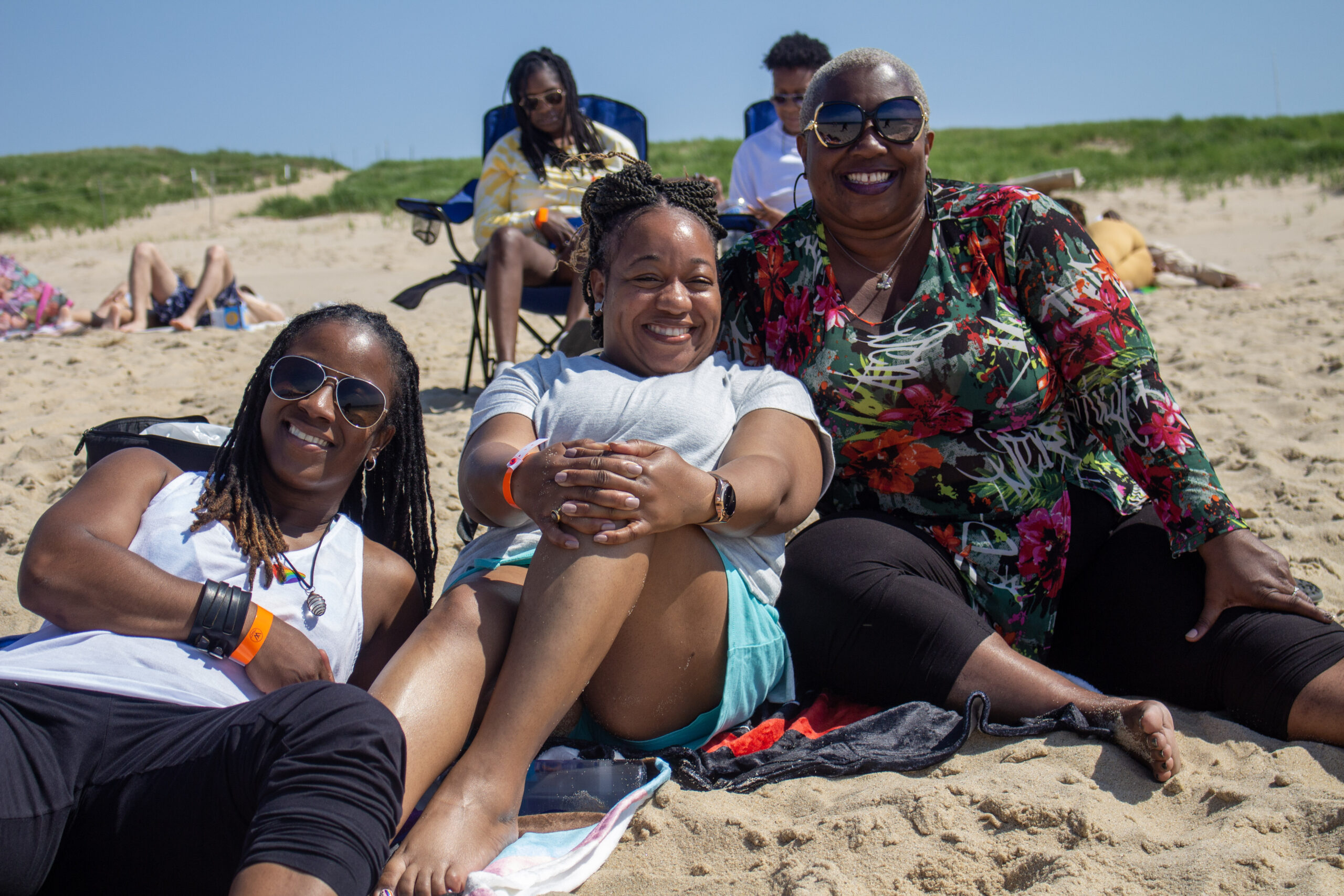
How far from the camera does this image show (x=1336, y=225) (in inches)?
488

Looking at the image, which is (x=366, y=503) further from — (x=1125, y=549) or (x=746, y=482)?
(x=1125, y=549)

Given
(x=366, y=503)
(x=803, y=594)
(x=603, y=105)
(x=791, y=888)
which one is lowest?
(x=791, y=888)

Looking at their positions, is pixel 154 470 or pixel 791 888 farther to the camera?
pixel 154 470

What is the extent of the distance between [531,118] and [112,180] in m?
28.4

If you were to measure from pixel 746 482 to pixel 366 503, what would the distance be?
110 centimetres

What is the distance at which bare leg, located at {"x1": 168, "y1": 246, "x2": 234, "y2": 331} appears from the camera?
8.34 meters

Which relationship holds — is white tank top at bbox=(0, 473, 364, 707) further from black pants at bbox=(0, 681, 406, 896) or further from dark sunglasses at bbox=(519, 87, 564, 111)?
dark sunglasses at bbox=(519, 87, 564, 111)

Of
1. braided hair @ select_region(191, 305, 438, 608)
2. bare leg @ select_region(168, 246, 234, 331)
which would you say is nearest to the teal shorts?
braided hair @ select_region(191, 305, 438, 608)

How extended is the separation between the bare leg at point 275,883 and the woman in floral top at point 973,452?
4.21ft

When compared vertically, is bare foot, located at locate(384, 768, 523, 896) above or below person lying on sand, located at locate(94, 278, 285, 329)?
below

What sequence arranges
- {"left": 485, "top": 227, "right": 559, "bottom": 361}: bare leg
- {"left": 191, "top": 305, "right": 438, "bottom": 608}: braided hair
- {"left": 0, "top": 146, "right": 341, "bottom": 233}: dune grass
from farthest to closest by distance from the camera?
{"left": 0, "top": 146, "right": 341, "bottom": 233}: dune grass
{"left": 485, "top": 227, "right": 559, "bottom": 361}: bare leg
{"left": 191, "top": 305, "right": 438, "bottom": 608}: braided hair

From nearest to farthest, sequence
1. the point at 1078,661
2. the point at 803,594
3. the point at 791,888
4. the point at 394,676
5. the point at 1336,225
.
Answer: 1. the point at 791,888
2. the point at 394,676
3. the point at 803,594
4. the point at 1078,661
5. the point at 1336,225

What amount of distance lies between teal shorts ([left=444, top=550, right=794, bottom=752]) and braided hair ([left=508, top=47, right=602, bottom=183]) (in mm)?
4022

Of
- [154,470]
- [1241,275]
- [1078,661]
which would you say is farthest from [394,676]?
[1241,275]
